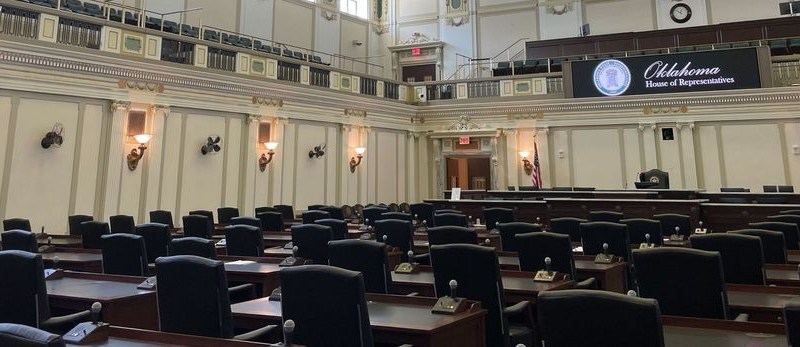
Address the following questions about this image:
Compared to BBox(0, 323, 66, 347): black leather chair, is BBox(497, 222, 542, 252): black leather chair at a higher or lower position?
higher

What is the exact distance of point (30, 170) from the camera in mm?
8836

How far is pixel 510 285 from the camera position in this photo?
377 centimetres

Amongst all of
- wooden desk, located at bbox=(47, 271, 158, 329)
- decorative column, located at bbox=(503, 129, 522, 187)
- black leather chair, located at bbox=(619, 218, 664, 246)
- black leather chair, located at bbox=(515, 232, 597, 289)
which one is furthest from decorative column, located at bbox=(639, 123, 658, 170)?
wooden desk, located at bbox=(47, 271, 158, 329)

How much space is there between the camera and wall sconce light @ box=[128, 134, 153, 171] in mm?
10076

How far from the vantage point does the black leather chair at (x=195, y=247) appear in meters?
4.02

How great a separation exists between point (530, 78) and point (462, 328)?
514 inches

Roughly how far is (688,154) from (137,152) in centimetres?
1315

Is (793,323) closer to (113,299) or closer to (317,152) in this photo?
(113,299)

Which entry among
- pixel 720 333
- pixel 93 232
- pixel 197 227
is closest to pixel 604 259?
pixel 720 333

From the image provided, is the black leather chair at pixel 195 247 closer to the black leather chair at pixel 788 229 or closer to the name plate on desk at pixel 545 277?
the name plate on desk at pixel 545 277

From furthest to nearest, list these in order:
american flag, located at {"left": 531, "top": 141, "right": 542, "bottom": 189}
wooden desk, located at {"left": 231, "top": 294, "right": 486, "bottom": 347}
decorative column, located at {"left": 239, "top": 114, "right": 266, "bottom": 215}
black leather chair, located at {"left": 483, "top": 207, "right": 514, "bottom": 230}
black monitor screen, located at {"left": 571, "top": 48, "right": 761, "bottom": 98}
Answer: american flag, located at {"left": 531, "top": 141, "right": 542, "bottom": 189}
black monitor screen, located at {"left": 571, "top": 48, "right": 761, "bottom": 98}
decorative column, located at {"left": 239, "top": 114, "right": 266, "bottom": 215}
black leather chair, located at {"left": 483, "top": 207, "right": 514, "bottom": 230}
wooden desk, located at {"left": 231, "top": 294, "right": 486, "bottom": 347}

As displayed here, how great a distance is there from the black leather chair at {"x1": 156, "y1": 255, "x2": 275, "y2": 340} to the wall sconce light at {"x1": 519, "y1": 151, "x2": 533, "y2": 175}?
42.5 feet

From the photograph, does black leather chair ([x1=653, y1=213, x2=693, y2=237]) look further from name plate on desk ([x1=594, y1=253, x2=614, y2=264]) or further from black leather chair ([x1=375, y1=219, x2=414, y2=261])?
black leather chair ([x1=375, y1=219, x2=414, y2=261])

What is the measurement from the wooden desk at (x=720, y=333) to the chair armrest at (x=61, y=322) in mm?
3262
